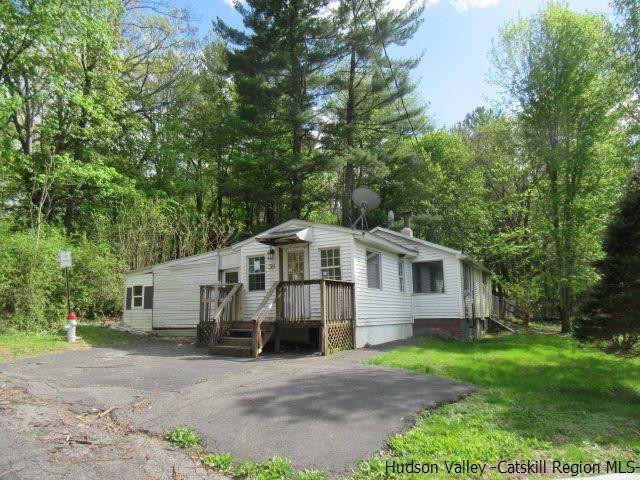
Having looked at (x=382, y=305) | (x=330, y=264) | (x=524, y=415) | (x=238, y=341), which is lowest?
(x=524, y=415)

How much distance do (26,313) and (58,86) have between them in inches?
364

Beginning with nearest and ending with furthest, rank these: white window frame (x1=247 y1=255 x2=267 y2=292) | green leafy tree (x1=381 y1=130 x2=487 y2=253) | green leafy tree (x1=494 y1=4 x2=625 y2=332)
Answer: white window frame (x1=247 y1=255 x2=267 y2=292) → green leafy tree (x1=494 y1=4 x2=625 y2=332) → green leafy tree (x1=381 y1=130 x2=487 y2=253)

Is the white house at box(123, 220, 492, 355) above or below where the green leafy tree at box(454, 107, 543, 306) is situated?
below

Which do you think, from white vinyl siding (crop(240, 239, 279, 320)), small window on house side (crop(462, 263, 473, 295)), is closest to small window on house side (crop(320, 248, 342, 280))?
white vinyl siding (crop(240, 239, 279, 320))

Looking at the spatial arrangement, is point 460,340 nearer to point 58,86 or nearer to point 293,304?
point 293,304

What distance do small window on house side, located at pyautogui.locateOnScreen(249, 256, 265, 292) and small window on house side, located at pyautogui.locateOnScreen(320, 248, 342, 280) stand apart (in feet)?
6.81

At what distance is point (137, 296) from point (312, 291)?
876cm

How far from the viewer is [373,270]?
47.1 feet

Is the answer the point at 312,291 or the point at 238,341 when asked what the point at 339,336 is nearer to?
the point at 312,291

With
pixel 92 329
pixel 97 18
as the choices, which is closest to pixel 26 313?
pixel 92 329

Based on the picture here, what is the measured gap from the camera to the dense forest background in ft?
58.7

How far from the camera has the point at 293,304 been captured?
1232 cm

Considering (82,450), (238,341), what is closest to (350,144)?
(238,341)

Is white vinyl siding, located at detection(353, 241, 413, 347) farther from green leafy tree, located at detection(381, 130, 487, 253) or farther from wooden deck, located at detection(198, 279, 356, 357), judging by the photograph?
green leafy tree, located at detection(381, 130, 487, 253)
